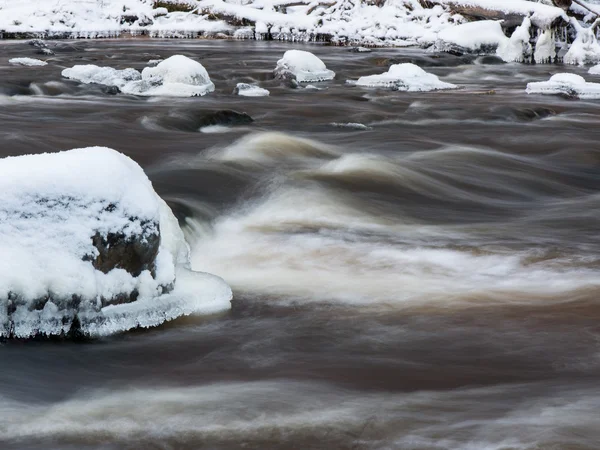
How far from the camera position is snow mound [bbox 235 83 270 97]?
10233 mm

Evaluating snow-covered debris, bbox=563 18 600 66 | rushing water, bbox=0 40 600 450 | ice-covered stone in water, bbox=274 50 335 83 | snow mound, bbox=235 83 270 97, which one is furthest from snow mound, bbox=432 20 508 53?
rushing water, bbox=0 40 600 450

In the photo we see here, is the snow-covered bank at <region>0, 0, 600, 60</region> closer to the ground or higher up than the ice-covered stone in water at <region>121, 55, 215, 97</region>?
higher up

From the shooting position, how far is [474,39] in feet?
55.2

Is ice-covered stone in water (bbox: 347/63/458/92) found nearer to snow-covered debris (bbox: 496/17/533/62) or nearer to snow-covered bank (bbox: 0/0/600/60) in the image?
snow-covered debris (bbox: 496/17/533/62)

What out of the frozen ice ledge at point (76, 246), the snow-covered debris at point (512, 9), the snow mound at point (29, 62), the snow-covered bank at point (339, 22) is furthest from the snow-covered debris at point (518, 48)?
the frozen ice ledge at point (76, 246)

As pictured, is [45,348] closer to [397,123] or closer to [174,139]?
[174,139]

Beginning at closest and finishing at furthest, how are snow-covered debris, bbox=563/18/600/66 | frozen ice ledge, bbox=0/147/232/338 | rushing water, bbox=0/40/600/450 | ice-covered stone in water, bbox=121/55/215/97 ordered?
rushing water, bbox=0/40/600/450 < frozen ice ledge, bbox=0/147/232/338 < ice-covered stone in water, bbox=121/55/215/97 < snow-covered debris, bbox=563/18/600/66

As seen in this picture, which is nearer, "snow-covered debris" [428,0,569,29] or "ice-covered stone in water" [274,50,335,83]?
"ice-covered stone in water" [274,50,335,83]

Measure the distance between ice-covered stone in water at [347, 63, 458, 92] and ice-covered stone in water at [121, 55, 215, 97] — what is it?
93.2 inches

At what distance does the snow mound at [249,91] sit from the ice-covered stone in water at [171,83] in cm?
33

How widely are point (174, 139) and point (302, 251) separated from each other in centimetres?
323

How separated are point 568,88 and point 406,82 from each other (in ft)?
6.79

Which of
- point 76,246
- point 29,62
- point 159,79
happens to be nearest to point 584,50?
point 159,79

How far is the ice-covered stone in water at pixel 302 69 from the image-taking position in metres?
12.1
